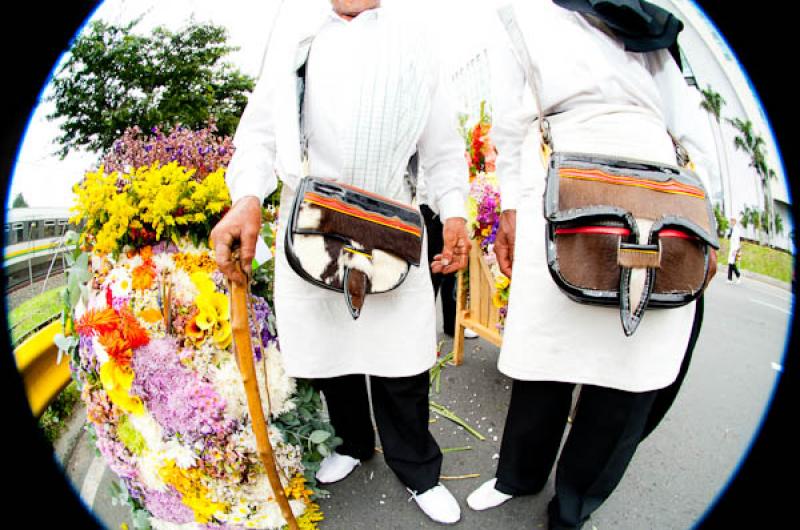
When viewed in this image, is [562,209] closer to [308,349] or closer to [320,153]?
[320,153]

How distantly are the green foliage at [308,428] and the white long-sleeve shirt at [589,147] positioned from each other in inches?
29.4

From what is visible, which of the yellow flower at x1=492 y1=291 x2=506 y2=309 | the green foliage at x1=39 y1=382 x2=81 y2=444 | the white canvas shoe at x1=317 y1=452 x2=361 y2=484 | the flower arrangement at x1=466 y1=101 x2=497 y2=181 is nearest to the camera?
the white canvas shoe at x1=317 y1=452 x2=361 y2=484

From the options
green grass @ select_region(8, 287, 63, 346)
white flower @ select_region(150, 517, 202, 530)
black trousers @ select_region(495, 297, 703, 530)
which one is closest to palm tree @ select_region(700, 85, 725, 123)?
black trousers @ select_region(495, 297, 703, 530)

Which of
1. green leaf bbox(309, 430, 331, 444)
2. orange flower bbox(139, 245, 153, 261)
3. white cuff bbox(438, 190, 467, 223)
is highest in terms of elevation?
white cuff bbox(438, 190, 467, 223)

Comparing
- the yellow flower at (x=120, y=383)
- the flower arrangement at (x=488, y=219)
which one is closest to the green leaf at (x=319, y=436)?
the yellow flower at (x=120, y=383)

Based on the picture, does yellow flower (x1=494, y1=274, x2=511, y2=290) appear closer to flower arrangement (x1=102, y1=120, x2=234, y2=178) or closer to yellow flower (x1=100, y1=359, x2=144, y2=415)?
flower arrangement (x1=102, y1=120, x2=234, y2=178)

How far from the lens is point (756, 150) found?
148 cm

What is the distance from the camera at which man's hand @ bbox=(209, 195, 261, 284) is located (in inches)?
52.2

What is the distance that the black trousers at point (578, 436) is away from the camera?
5.02 ft

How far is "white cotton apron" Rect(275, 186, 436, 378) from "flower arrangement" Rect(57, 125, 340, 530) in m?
0.12

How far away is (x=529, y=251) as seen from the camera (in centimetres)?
148

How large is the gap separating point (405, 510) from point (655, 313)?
1254 mm

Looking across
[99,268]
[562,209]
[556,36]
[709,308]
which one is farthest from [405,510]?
[709,308]

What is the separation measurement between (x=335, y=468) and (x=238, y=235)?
1.20 m
